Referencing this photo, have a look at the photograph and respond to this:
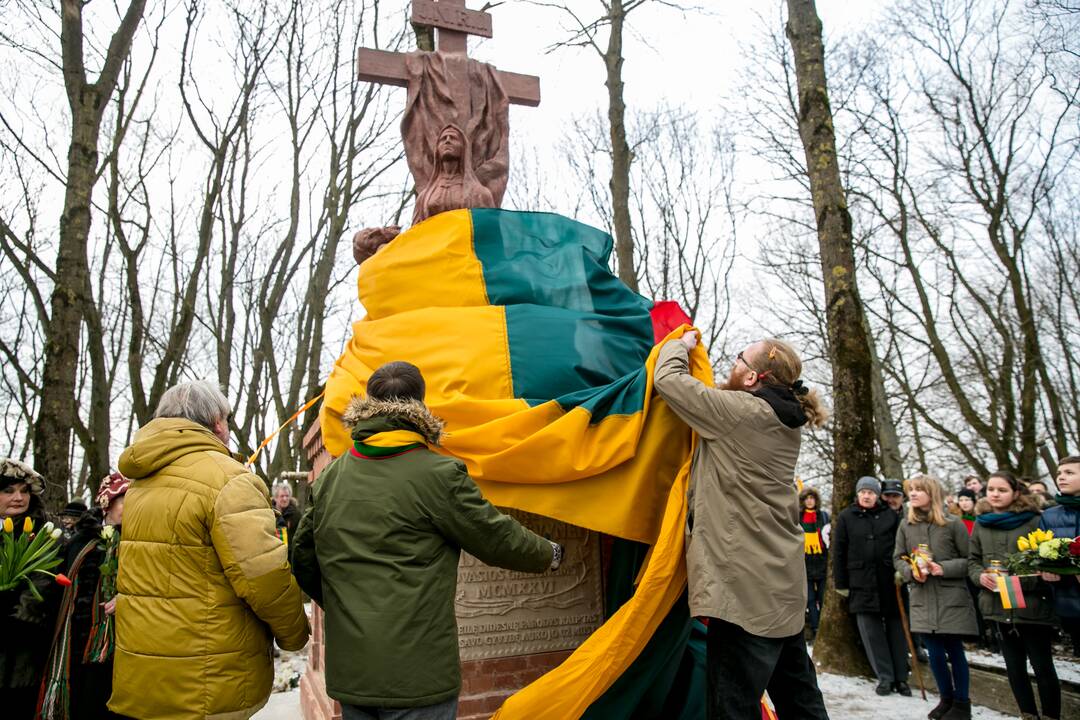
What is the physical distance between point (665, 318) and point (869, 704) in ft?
11.0

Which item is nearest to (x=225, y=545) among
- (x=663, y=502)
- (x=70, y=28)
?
(x=663, y=502)

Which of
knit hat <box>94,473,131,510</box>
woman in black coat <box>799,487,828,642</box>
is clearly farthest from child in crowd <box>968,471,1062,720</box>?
knit hat <box>94,473,131,510</box>

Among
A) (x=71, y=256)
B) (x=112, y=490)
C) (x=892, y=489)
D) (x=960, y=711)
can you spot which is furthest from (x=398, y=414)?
(x=71, y=256)

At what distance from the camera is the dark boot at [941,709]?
5.11 m

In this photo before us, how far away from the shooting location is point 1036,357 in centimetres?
1551

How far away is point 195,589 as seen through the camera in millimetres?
2762

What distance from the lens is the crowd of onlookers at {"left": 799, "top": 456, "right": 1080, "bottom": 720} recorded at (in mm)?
4824

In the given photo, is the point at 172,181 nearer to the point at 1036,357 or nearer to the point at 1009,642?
the point at 1009,642

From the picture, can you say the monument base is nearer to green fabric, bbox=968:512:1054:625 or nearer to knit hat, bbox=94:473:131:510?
knit hat, bbox=94:473:131:510

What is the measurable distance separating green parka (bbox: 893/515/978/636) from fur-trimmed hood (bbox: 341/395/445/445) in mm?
4151

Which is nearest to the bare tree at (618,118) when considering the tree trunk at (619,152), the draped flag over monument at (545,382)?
the tree trunk at (619,152)

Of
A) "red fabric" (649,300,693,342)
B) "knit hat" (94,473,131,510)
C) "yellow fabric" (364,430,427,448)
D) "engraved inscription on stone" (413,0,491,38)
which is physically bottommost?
"knit hat" (94,473,131,510)

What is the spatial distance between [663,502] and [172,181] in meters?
13.8

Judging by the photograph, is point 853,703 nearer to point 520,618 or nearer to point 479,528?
point 520,618
